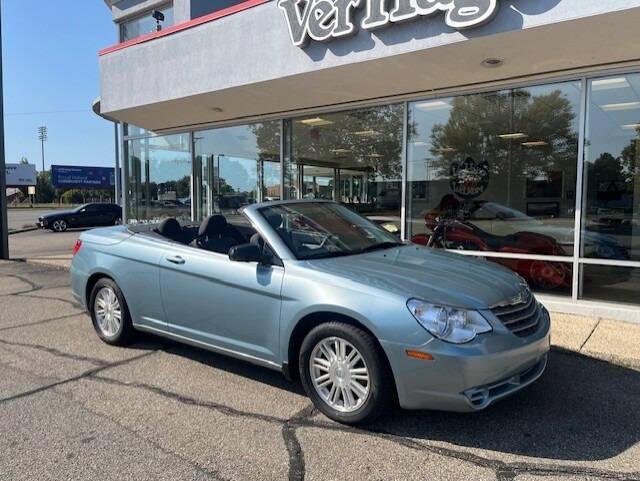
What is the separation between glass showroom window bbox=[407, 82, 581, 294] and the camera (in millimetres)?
7629

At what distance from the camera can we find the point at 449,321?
10.9ft

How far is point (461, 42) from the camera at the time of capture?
237 inches

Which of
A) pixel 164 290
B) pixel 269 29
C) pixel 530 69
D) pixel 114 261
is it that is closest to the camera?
pixel 164 290

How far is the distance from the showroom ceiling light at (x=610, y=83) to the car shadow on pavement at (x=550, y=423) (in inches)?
163

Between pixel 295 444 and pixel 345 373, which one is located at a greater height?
pixel 345 373

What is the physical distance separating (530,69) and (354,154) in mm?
4040

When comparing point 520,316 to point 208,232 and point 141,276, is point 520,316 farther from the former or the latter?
point 141,276

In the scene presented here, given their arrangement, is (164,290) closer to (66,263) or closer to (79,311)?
(79,311)

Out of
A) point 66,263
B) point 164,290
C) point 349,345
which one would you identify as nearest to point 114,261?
point 164,290

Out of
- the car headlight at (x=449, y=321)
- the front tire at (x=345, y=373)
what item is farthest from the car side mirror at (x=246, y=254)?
the car headlight at (x=449, y=321)

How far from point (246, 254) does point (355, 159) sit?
6.68 m

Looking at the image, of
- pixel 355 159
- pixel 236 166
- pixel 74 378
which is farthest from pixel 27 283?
pixel 355 159

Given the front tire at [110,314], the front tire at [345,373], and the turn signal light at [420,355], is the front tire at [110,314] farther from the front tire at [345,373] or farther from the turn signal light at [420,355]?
the turn signal light at [420,355]

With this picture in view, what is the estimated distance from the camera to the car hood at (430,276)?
136 inches
